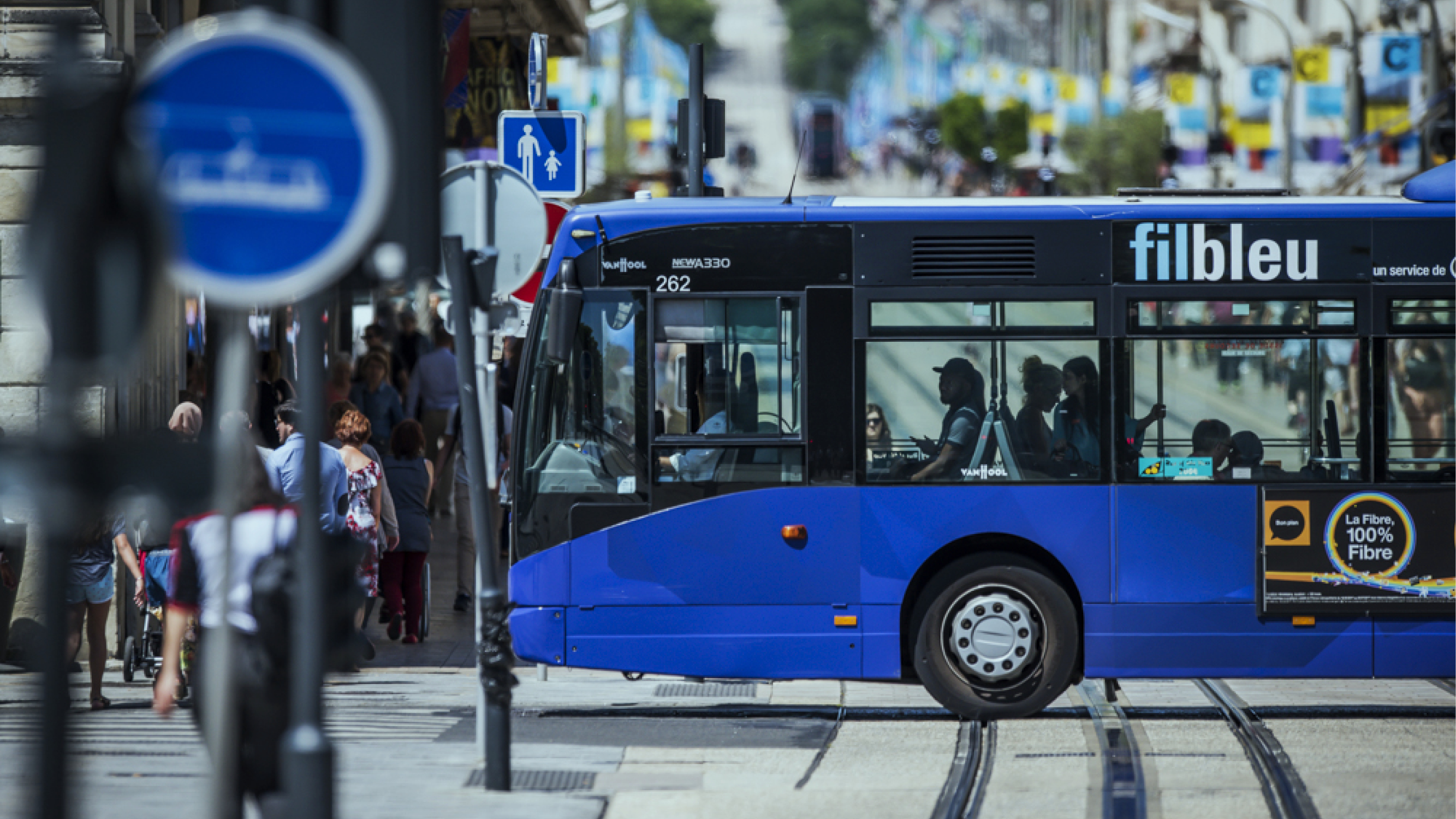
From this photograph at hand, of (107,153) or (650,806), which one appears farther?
(650,806)

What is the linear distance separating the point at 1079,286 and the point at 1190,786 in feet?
9.42

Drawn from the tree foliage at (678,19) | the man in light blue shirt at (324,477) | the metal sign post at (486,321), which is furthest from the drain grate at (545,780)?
the tree foliage at (678,19)

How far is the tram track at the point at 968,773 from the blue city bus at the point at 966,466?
0.22 m

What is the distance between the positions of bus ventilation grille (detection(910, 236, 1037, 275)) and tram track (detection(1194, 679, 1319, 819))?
8.88ft

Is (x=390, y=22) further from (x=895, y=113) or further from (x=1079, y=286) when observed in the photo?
(x=895, y=113)

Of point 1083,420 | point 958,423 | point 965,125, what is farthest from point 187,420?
point 965,125

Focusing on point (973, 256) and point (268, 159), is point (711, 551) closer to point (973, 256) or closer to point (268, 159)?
point (973, 256)

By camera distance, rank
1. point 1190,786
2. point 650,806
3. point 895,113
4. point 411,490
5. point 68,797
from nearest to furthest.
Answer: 1. point 68,797
2. point 650,806
3. point 1190,786
4. point 411,490
5. point 895,113

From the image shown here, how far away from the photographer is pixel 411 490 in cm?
1211

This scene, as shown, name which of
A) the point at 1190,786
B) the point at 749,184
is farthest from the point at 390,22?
the point at 749,184

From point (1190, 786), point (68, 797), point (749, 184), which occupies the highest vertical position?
point (749, 184)

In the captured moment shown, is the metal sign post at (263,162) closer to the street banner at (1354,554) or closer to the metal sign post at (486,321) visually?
the metal sign post at (486,321)

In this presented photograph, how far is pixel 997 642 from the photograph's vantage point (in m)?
9.64

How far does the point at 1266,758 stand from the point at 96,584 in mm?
6124
